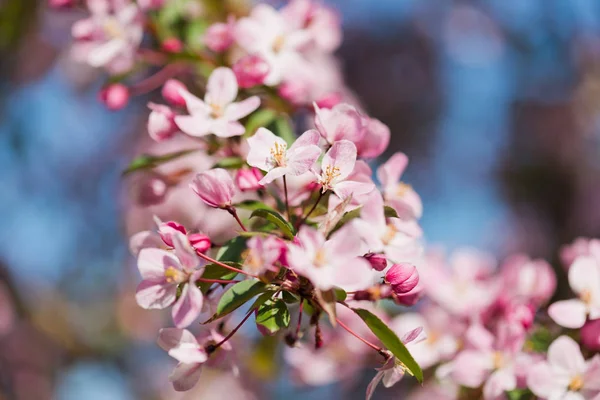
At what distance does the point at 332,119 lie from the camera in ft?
3.16

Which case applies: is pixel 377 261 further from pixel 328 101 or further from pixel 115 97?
pixel 115 97

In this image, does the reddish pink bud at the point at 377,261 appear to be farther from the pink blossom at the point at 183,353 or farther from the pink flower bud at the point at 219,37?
the pink flower bud at the point at 219,37

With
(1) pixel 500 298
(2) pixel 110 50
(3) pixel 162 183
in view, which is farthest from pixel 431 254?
(2) pixel 110 50

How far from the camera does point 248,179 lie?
101 cm

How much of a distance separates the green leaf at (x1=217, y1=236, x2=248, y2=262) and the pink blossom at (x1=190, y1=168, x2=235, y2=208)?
0.07 metres

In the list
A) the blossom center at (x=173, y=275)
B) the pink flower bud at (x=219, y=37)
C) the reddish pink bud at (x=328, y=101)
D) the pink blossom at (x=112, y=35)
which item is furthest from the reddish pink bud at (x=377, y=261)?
the pink blossom at (x=112, y=35)

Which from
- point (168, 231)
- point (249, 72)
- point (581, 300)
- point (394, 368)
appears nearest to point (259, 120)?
point (249, 72)

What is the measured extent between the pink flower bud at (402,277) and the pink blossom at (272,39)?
0.50 meters

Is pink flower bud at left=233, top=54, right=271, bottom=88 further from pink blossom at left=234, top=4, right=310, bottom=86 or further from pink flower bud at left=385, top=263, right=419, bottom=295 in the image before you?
pink flower bud at left=385, top=263, right=419, bottom=295

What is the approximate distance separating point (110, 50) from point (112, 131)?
240 centimetres

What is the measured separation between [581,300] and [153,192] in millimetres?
791

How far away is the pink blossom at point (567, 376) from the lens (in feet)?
3.49

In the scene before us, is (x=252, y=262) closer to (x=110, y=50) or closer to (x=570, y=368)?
(x=570, y=368)

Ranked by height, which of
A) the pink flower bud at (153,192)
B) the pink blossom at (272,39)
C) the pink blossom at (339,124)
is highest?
the pink blossom at (339,124)
